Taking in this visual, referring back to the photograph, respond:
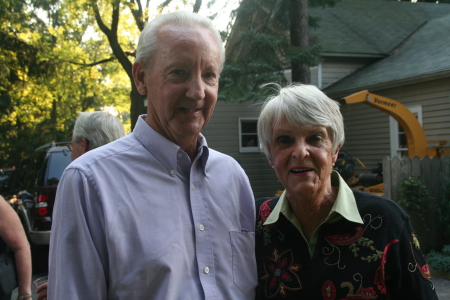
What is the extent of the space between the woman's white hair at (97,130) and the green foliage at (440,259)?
5.62 meters

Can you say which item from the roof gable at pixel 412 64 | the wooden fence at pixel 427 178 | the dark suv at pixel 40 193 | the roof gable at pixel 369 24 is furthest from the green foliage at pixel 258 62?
the dark suv at pixel 40 193

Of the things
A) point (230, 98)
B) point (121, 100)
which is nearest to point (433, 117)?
point (230, 98)

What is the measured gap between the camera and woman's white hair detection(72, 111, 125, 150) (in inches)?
151

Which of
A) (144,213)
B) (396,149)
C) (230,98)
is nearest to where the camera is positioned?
(144,213)

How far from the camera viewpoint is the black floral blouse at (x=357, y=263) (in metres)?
2.13

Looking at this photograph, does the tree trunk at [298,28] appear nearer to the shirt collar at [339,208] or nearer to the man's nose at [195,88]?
the shirt collar at [339,208]

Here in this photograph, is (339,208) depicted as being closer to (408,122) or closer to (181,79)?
(181,79)

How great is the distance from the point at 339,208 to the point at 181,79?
0.96m

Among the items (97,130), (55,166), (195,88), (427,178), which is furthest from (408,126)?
(195,88)

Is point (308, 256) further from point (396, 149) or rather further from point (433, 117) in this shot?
point (396, 149)

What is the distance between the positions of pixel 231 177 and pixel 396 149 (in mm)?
11850

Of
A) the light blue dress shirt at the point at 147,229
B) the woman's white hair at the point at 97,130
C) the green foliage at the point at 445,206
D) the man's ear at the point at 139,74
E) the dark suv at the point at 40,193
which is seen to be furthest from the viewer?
the green foliage at the point at 445,206

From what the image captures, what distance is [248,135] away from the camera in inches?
646

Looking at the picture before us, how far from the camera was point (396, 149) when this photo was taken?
13.2m
